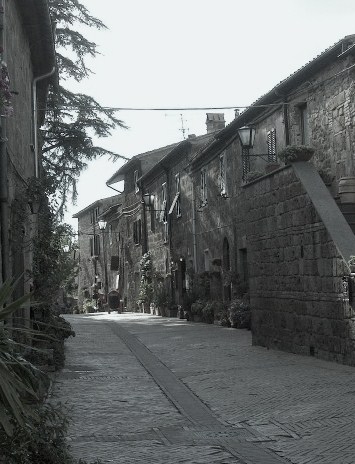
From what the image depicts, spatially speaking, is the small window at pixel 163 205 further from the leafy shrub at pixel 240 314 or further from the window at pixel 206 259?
the leafy shrub at pixel 240 314

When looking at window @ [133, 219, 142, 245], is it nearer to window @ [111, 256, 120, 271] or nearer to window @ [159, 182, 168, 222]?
window @ [159, 182, 168, 222]

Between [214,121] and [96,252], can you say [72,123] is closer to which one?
[214,121]

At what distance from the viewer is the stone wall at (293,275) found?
462 inches

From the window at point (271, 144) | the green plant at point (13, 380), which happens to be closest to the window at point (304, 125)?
the window at point (271, 144)

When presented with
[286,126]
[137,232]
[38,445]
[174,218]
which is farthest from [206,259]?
[38,445]

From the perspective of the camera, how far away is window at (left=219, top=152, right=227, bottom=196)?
24969mm

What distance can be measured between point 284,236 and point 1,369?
10.0 meters

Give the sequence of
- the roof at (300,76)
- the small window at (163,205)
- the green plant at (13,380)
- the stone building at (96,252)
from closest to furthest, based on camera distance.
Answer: the green plant at (13,380), the roof at (300,76), the small window at (163,205), the stone building at (96,252)

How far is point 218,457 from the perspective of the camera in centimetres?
608

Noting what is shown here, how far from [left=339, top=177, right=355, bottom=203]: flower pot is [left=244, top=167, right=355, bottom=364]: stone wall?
1.39 metres

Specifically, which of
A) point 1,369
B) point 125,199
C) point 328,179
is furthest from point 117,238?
point 1,369

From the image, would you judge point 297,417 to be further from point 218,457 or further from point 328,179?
point 328,179

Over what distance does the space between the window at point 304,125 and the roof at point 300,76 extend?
2.02 feet

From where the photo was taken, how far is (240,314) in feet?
69.3
